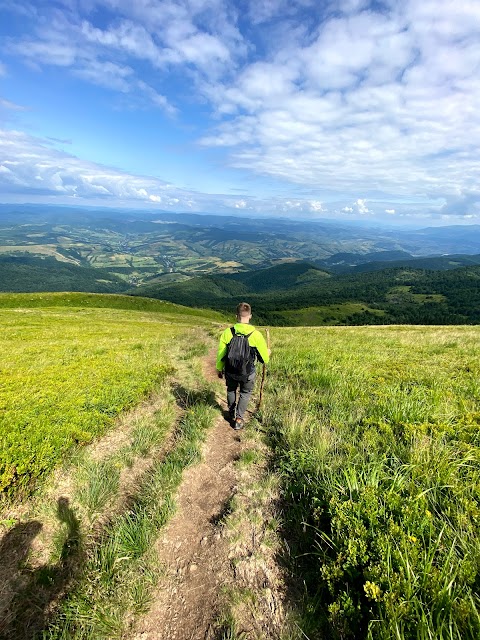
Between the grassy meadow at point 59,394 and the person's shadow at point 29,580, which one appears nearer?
the person's shadow at point 29,580

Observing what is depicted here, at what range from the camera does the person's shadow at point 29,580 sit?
380cm

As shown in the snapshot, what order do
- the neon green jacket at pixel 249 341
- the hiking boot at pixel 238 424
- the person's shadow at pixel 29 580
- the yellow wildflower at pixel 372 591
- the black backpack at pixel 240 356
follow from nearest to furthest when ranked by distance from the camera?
the yellow wildflower at pixel 372 591 → the person's shadow at pixel 29 580 → the black backpack at pixel 240 356 → the neon green jacket at pixel 249 341 → the hiking boot at pixel 238 424

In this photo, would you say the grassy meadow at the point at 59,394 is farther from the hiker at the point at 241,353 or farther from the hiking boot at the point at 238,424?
the hiker at the point at 241,353

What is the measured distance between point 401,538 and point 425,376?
8271 millimetres

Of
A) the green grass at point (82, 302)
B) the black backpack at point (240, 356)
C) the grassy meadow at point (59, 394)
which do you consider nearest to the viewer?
the grassy meadow at point (59, 394)

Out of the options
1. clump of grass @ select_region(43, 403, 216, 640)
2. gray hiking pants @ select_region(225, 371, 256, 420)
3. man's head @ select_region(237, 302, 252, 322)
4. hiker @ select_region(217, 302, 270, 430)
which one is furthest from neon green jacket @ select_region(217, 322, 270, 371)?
clump of grass @ select_region(43, 403, 216, 640)

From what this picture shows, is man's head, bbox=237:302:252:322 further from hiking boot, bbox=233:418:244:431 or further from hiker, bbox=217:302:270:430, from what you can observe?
hiking boot, bbox=233:418:244:431

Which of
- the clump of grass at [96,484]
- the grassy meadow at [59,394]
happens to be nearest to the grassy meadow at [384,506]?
the clump of grass at [96,484]

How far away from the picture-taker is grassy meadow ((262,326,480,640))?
3244mm

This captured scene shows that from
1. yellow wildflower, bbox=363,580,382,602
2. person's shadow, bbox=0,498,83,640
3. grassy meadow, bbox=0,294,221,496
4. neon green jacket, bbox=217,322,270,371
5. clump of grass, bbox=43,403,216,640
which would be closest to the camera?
yellow wildflower, bbox=363,580,382,602

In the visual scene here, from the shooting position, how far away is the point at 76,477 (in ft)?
20.5

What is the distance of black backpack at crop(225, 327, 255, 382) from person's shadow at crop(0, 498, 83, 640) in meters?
4.63

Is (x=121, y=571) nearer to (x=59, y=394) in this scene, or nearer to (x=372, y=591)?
(x=372, y=591)

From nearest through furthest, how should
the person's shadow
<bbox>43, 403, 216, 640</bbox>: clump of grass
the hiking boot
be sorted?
<bbox>43, 403, 216, 640</bbox>: clump of grass, the person's shadow, the hiking boot
